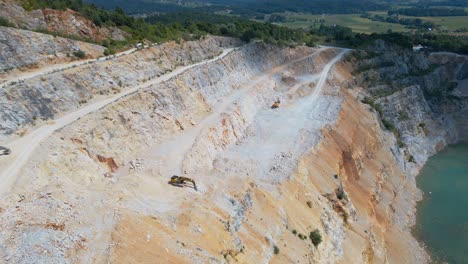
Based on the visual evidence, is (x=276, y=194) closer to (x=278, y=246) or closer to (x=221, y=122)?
(x=278, y=246)

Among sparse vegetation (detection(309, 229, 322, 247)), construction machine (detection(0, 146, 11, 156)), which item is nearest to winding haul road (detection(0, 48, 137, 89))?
construction machine (detection(0, 146, 11, 156))

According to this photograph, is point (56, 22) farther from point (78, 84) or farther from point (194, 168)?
point (194, 168)

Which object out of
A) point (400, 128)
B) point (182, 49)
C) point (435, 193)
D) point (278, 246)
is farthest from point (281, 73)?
point (278, 246)

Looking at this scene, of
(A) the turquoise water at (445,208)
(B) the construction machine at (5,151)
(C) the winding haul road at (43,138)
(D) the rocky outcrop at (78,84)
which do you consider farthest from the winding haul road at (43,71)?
(A) the turquoise water at (445,208)

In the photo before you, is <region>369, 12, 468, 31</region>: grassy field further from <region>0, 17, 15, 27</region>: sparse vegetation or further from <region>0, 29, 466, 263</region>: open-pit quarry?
<region>0, 17, 15, 27</region>: sparse vegetation

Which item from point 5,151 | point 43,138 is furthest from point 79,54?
point 5,151

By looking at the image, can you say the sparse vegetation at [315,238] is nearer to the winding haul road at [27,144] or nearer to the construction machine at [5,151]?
the winding haul road at [27,144]
